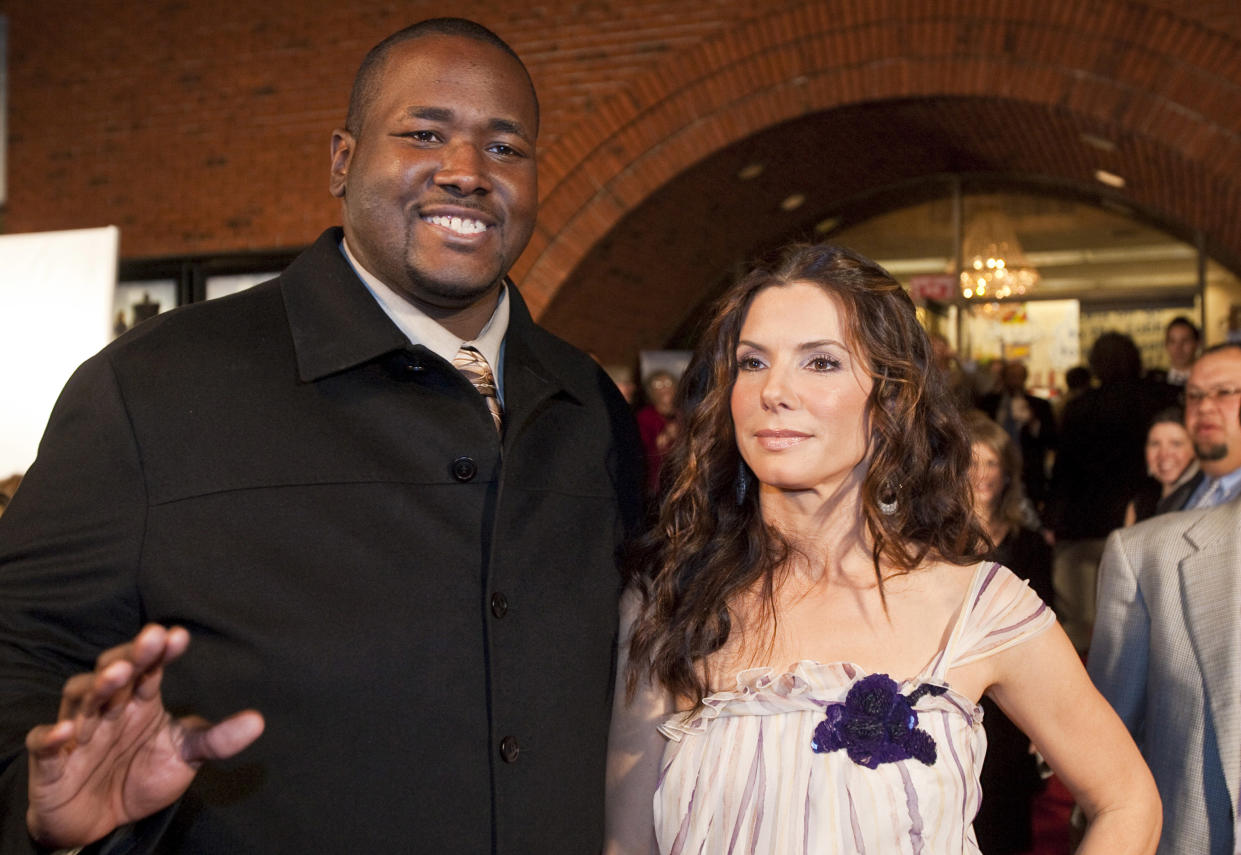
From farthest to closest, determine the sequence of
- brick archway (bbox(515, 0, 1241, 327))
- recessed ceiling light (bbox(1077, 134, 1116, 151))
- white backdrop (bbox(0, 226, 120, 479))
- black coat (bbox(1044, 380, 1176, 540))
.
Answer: recessed ceiling light (bbox(1077, 134, 1116, 151)), brick archway (bbox(515, 0, 1241, 327)), black coat (bbox(1044, 380, 1176, 540)), white backdrop (bbox(0, 226, 120, 479))

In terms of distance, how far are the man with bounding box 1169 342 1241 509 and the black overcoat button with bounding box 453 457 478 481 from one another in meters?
2.99

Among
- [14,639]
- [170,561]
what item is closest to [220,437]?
[170,561]

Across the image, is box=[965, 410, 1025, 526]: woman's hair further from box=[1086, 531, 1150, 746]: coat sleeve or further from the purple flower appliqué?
the purple flower appliqué

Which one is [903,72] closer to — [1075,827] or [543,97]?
[543,97]

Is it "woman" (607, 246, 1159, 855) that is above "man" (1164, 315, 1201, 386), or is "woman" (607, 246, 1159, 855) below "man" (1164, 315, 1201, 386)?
below

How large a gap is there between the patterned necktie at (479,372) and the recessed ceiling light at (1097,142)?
6.28 m

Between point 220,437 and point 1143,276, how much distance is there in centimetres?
884

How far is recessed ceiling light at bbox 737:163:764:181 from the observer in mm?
7980

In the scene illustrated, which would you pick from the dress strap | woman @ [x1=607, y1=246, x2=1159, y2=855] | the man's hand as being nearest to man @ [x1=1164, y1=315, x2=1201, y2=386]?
woman @ [x1=607, y1=246, x2=1159, y2=855]

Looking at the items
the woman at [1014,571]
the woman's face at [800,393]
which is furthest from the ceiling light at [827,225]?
the woman's face at [800,393]

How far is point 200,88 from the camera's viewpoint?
27.1 ft

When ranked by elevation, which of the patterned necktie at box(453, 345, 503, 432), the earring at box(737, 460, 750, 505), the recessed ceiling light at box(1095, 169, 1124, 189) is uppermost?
the recessed ceiling light at box(1095, 169, 1124, 189)

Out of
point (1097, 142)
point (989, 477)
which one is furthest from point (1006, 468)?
point (1097, 142)

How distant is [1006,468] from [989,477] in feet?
0.58
